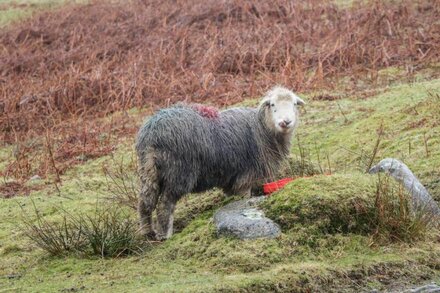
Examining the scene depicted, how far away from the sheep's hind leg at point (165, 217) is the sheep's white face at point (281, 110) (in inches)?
61.7

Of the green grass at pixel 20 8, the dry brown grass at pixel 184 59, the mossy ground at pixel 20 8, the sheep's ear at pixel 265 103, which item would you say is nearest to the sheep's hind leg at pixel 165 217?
the sheep's ear at pixel 265 103

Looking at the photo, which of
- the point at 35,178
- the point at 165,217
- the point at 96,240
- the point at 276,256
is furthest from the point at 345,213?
the point at 35,178

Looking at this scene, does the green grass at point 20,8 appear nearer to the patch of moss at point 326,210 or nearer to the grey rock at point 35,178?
the grey rock at point 35,178

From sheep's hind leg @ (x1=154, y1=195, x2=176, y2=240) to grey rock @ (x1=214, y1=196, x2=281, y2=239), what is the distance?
0.61 meters

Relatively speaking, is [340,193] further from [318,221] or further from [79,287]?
[79,287]

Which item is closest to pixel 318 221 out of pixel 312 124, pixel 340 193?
pixel 340 193

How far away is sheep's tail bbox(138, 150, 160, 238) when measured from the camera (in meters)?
8.49

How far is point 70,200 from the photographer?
1034 centimetres

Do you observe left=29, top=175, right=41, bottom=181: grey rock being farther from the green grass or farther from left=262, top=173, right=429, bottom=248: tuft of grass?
the green grass

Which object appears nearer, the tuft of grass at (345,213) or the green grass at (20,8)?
the tuft of grass at (345,213)

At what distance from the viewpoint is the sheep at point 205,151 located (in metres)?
8.50

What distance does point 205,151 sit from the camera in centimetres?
870

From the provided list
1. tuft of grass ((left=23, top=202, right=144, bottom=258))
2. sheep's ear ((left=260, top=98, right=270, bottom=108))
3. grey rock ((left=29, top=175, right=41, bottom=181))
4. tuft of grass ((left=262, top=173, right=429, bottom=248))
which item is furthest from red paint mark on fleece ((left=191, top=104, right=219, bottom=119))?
grey rock ((left=29, top=175, right=41, bottom=181))

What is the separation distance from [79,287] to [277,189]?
97.0 inches
